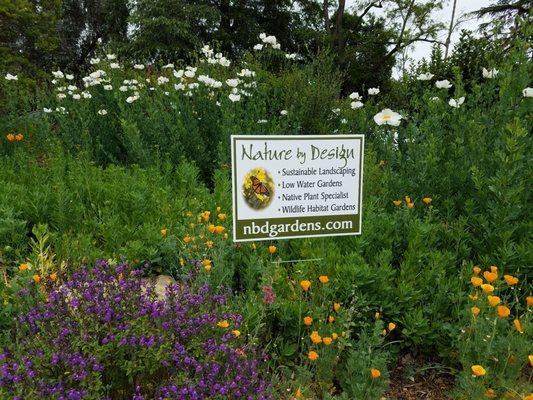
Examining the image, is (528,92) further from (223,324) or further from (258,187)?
(223,324)

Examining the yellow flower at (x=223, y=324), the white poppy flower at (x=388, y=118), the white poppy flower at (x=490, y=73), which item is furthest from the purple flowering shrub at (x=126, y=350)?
the white poppy flower at (x=490, y=73)

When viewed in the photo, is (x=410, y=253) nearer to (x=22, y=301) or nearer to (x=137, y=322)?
(x=137, y=322)

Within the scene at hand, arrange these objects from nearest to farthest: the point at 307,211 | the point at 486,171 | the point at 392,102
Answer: the point at 307,211 → the point at 486,171 → the point at 392,102

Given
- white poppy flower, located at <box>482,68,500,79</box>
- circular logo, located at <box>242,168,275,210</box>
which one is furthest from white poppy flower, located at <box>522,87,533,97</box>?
circular logo, located at <box>242,168,275,210</box>

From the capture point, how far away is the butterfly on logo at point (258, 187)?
2842 millimetres

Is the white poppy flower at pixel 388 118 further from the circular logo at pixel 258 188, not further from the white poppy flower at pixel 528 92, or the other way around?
the circular logo at pixel 258 188

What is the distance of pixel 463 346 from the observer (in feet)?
7.73

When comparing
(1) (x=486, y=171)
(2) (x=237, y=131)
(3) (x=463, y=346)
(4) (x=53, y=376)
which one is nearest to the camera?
(4) (x=53, y=376)

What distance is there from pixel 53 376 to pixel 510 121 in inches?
141

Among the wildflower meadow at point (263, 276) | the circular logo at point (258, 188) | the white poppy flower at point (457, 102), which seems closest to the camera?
the wildflower meadow at point (263, 276)

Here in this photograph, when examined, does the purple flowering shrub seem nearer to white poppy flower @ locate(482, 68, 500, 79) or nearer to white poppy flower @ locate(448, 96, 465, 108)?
white poppy flower @ locate(448, 96, 465, 108)

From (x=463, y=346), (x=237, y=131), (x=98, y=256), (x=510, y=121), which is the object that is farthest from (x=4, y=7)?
(x=463, y=346)

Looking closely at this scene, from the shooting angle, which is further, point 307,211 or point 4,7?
point 4,7

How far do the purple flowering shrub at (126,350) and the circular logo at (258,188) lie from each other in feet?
2.34
